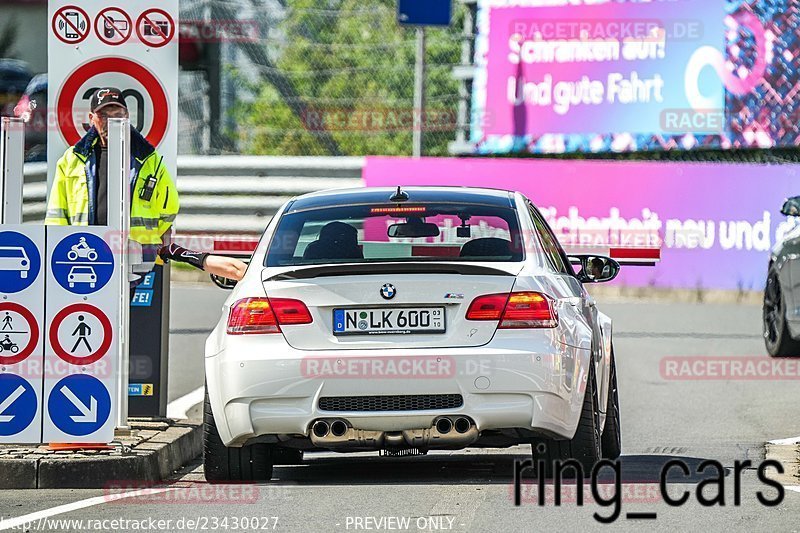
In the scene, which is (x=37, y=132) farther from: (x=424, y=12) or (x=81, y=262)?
(x=81, y=262)

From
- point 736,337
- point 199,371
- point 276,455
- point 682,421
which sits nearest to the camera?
point 276,455

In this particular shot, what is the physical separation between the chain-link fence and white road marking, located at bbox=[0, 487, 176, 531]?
12.1 m

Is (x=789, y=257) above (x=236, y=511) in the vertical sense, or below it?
above

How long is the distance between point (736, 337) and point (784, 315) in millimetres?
2047

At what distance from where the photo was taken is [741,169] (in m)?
20.1

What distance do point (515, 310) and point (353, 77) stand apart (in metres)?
14.4

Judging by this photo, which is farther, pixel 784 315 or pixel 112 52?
pixel 784 315

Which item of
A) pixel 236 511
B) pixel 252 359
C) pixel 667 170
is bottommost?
pixel 236 511

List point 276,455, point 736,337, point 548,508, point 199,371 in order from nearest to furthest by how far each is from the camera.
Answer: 1. point 548,508
2. point 276,455
3. point 199,371
4. point 736,337

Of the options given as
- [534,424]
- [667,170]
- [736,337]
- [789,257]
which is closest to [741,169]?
[667,170]

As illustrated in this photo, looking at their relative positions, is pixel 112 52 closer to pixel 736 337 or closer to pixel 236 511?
pixel 236 511

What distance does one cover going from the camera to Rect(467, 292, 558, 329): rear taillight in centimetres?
795

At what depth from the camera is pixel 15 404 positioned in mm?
8672

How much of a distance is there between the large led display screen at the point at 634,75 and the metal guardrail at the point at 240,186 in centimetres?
216
